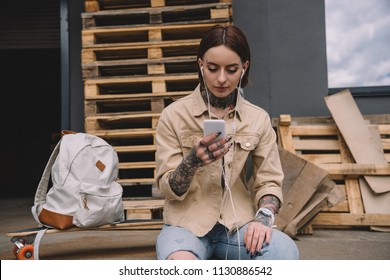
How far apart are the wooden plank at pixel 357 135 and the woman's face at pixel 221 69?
2.46 m

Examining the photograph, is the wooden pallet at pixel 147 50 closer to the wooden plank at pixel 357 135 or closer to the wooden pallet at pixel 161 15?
the wooden pallet at pixel 161 15

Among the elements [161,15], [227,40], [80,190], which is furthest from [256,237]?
[161,15]

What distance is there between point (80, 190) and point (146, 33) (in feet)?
7.74

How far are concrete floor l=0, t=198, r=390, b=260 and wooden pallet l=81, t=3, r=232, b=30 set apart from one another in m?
2.28

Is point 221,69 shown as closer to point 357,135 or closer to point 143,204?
point 143,204

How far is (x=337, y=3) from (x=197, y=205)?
4169 millimetres

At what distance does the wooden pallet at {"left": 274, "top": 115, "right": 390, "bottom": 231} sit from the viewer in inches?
148

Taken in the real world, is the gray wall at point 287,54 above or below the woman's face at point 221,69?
above

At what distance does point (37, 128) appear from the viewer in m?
12.9

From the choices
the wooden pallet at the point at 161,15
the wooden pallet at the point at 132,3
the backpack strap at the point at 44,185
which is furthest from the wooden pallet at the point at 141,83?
the backpack strap at the point at 44,185

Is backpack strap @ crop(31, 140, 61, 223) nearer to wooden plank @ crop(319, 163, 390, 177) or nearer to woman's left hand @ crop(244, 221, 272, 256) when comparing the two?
woman's left hand @ crop(244, 221, 272, 256)

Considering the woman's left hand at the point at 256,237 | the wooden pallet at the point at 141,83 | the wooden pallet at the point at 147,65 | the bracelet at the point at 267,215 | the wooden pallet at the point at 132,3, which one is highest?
the wooden pallet at the point at 132,3

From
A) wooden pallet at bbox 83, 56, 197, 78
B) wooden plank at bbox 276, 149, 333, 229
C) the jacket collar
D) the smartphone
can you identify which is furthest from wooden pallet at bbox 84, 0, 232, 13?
the smartphone

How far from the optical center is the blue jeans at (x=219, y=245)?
5.76ft
